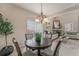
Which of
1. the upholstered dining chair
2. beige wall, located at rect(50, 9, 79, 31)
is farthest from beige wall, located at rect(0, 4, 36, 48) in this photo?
beige wall, located at rect(50, 9, 79, 31)

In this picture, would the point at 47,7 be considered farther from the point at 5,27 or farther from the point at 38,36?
the point at 5,27

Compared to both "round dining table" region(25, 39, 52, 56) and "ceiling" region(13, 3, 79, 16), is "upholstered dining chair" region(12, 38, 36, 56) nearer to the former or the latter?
"round dining table" region(25, 39, 52, 56)

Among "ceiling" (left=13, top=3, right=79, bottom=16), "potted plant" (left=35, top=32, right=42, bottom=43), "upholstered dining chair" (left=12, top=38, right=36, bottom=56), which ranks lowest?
"upholstered dining chair" (left=12, top=38, right=36, bottom=56)

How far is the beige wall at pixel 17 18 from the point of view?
1754 mm

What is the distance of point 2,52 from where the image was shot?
1.81 metres

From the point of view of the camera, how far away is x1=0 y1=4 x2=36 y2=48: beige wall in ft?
5.75

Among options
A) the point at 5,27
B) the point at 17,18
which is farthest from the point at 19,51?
the point at 17,18

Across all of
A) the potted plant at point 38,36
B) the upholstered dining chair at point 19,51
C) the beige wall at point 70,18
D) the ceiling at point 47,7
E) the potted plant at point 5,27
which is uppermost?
the ceiling at point 47,7

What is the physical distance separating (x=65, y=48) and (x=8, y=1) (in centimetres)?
128

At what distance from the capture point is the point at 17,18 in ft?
5.96

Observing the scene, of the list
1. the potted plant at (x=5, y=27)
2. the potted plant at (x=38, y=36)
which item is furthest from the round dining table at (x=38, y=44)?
the potted plant at (x=5, y=27)

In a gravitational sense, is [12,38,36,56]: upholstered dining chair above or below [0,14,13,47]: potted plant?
below

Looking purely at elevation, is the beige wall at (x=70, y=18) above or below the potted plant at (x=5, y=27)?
above

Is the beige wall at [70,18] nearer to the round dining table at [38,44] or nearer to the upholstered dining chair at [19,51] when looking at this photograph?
the round dining table at [38,44]
